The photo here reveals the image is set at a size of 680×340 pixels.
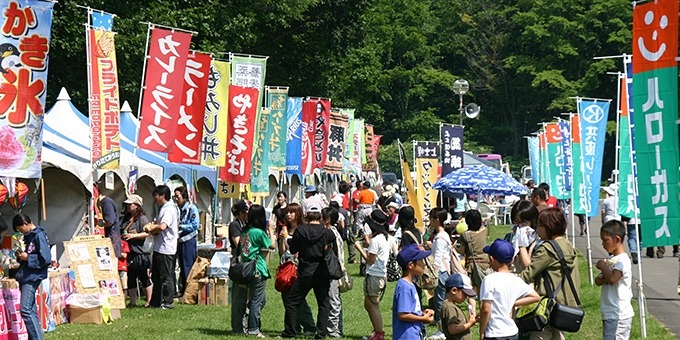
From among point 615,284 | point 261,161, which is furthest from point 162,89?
point 615,284

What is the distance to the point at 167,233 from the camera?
16781 mm

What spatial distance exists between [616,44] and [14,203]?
66148 millimetres

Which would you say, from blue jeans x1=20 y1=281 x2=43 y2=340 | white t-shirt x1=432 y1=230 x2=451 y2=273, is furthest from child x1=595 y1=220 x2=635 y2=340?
blue jeans x1=20 y1=281 x2=43 y2=340

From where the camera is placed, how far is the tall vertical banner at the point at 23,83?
11.3 meters

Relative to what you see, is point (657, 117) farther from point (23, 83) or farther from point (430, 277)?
point (23, 83)

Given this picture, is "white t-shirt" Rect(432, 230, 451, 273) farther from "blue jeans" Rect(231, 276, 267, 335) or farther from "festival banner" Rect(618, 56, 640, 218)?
"festival banner" Rect(618, 56, 640, 218)

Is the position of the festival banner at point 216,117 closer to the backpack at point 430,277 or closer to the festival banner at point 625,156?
the festival banner at point 625,156

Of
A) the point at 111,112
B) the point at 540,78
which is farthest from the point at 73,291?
the point at 540,78

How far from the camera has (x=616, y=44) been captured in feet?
258

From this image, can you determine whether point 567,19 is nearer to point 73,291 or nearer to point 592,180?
point 592,180

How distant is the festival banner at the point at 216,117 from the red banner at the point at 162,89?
2755mm

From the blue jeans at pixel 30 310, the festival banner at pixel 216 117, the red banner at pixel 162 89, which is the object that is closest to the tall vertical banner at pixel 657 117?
the blue jeans at pixel 30 310

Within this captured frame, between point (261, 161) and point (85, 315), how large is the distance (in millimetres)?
9692

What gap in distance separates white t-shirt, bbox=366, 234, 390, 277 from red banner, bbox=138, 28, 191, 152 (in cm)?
453
